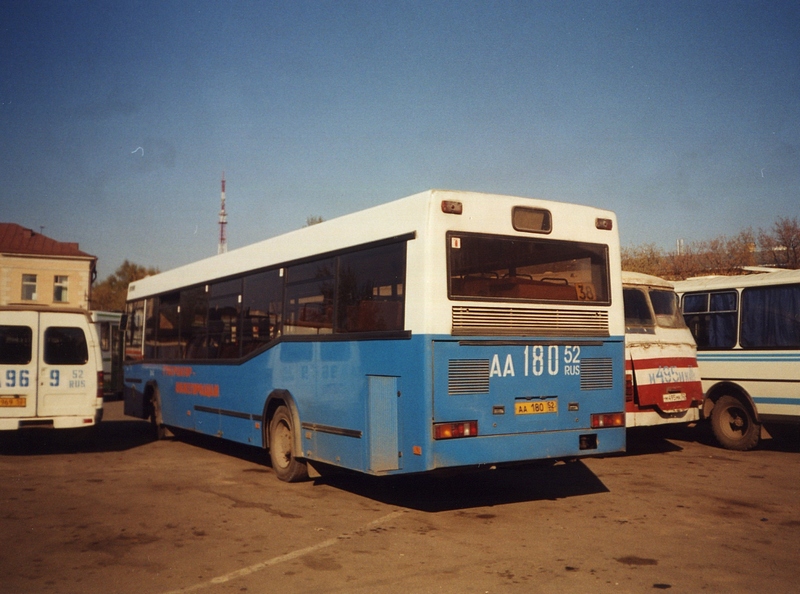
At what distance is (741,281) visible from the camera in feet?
45.0

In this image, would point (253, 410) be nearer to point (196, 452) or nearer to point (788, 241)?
point (196, 452)

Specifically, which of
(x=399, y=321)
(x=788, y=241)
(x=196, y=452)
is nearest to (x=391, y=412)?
(x=399, y=321)

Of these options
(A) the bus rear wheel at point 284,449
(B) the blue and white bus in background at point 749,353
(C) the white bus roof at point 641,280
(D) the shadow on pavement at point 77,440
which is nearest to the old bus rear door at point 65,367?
(D) the shadow on pavement at point 77,440

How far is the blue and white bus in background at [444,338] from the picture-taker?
7875mm

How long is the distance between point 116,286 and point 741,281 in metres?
80.7

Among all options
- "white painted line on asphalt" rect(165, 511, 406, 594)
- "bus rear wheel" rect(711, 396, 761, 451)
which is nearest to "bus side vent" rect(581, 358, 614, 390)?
"white painted line on asphalt" rect(165, 511, 406, 594)

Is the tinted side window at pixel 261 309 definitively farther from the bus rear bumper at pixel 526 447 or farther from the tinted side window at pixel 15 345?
the tinted side window at pixel 15 345

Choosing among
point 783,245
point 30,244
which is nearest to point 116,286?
point 30,244

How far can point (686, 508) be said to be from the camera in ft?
28.4

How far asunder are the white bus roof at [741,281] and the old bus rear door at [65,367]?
10783mm

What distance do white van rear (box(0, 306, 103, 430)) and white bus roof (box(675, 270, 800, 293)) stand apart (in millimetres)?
10743

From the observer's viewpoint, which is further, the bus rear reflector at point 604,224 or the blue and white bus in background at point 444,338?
the bus rear reflector at point 604,224

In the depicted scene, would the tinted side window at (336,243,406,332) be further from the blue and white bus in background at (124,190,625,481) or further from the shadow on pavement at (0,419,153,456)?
the shadow on pavement at (0,419,153,456)

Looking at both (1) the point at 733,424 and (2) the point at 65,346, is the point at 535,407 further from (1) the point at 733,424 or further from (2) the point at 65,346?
(2) the point at 65,346
